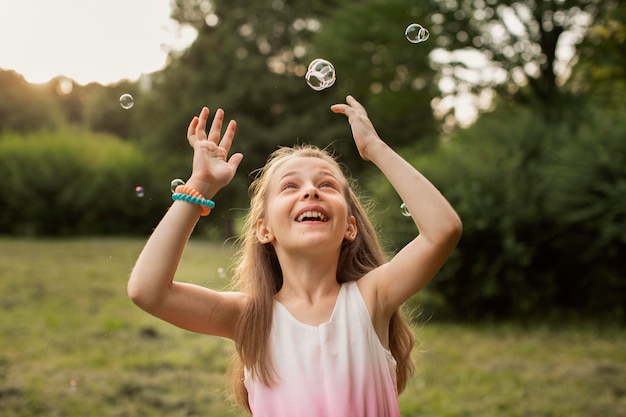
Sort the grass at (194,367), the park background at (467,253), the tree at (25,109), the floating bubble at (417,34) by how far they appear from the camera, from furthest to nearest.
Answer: the tree at (25,109)
the park background at (467,253)
the grass at (194,367)
the floating bubble at (417,34)

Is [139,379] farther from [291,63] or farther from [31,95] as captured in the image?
[31,95]

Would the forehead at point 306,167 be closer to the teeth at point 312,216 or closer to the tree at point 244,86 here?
the teeth at point 312,216

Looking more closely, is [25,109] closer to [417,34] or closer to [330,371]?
[417,34]

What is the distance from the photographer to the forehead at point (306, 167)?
200 centimetres

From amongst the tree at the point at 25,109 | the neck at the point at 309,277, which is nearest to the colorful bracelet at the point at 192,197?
the neck at the point at 309,277

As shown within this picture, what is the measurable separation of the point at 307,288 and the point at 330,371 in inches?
10.6

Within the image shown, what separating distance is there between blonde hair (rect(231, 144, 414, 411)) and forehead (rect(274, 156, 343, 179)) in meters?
0.04

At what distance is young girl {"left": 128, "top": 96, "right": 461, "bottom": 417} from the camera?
1.79 metres

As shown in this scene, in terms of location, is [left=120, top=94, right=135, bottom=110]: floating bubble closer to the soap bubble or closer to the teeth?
the soap bubble

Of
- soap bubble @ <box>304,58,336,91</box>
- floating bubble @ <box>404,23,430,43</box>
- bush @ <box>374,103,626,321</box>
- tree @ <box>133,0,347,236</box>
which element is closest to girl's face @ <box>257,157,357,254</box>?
soap bubble @ <box>304,58,336,91</box>

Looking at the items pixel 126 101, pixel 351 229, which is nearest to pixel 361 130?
pixel 351 229

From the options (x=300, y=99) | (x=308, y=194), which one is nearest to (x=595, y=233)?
(x=308, y=194)

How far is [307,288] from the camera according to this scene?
1968mm

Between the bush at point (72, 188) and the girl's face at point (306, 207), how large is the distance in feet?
61.6
